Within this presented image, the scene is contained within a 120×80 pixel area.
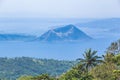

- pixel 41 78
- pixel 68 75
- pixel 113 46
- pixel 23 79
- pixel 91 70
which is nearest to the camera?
pixel 41 78

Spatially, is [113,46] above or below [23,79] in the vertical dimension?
above

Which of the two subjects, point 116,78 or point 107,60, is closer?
point 116,78

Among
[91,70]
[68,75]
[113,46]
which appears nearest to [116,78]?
[68,75]

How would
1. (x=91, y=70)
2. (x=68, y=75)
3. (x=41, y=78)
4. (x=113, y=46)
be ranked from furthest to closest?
(x=113, y=46) < (x=91, y=70) < (x=68, y=75) < (x=41, y=78)

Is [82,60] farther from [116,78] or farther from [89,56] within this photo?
[116,78]

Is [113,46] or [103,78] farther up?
[113,46]

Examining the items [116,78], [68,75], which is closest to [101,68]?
[68,75]

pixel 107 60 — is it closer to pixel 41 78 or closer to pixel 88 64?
pixel 88 64

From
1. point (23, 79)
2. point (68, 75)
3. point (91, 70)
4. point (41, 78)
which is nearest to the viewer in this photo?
point (41, 78)

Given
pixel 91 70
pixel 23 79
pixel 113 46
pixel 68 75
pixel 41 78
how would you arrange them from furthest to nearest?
pixel 113 46
pixel 91 70
pixel 23 79
pixel 68 75
pixel 41 78
